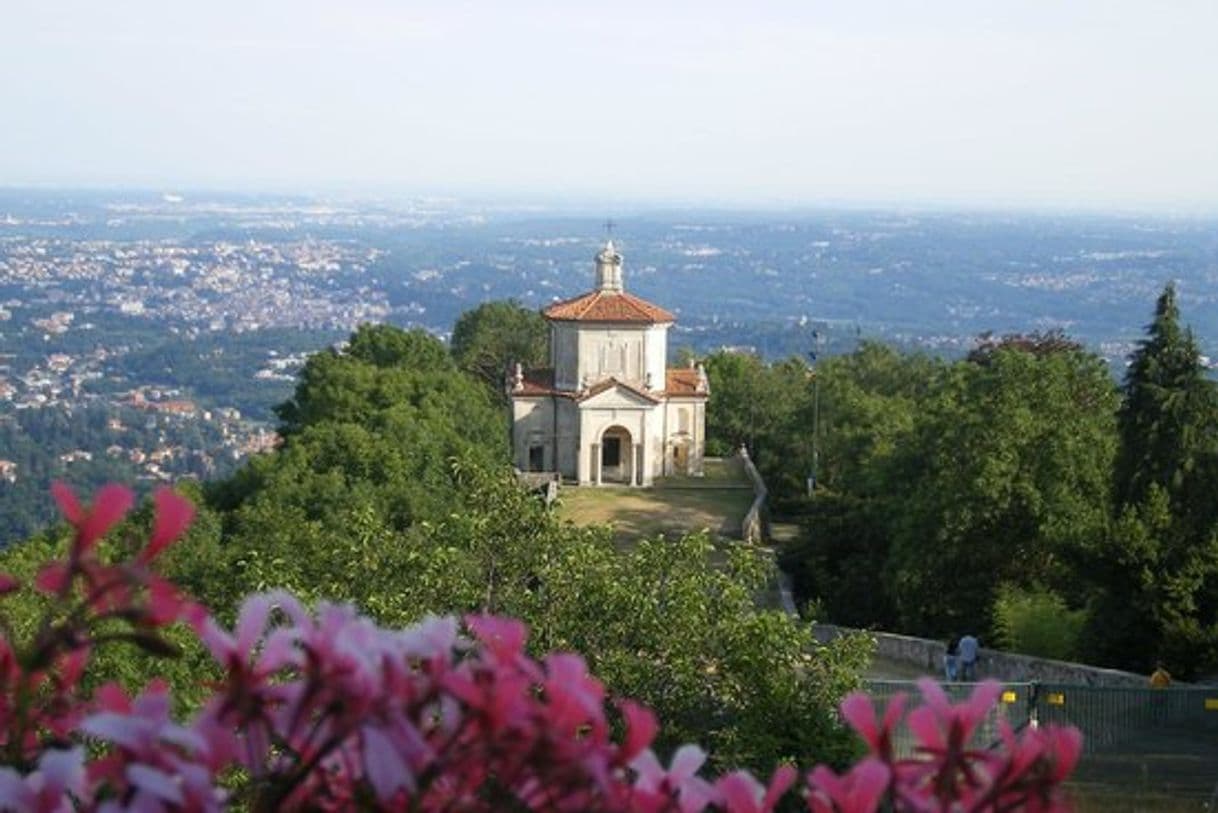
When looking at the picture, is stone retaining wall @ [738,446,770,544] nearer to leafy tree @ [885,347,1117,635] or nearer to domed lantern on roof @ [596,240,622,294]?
domed lantern on roof @ [596,240,622,294]

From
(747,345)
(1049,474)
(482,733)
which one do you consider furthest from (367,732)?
(747,345)

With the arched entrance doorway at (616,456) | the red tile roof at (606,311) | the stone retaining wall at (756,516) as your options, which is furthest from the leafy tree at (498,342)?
the stone retaining wall at (756,516)

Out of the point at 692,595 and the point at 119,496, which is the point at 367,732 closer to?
the point at 119,496

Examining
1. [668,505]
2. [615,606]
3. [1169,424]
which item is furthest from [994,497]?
[615,606]

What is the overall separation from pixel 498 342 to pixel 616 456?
16.8 meters

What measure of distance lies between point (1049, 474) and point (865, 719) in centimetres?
2596

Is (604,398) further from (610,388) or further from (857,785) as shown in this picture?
(857,785)

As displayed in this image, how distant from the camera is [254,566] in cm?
1505

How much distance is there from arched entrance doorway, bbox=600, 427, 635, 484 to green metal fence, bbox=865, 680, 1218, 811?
25.7 meters

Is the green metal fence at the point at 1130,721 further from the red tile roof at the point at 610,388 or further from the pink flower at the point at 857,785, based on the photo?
the red tile roof at the point at 610,388

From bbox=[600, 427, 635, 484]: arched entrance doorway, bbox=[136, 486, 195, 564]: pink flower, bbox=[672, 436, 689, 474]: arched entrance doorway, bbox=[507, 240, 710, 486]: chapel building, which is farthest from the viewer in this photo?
bbox=[672, 436, 689, 474]: arched entrance doorway

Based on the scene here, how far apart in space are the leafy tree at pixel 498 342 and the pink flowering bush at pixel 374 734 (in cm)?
5565

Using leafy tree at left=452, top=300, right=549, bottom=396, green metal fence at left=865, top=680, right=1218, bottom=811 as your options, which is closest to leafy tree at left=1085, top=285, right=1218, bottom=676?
green metal fence at left=865, top=680, right=1218, bottom=811

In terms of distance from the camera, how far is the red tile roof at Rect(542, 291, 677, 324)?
4269 centimetres
